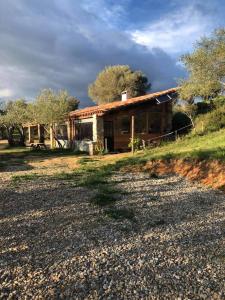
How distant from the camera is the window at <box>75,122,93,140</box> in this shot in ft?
86.1

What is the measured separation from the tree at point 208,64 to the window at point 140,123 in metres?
5.34

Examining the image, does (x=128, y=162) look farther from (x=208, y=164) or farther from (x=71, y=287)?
(x=71, y=287)

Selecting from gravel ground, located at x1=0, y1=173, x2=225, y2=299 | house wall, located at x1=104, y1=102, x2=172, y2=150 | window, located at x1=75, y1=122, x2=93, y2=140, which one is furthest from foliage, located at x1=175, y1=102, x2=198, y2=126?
gravel ground, located at x1=0, y1=173, x2=225, y2=299

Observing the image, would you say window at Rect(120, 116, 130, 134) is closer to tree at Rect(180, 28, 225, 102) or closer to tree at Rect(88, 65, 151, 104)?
tree at Rect(180, 28, 225, 102)

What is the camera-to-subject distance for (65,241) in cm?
618

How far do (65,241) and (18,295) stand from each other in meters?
1.92

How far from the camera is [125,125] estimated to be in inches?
995

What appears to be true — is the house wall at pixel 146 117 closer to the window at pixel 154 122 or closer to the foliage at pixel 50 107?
the window at pixel 154 122

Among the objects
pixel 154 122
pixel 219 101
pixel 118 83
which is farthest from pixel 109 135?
pixel 118 83

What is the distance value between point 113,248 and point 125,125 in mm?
19834

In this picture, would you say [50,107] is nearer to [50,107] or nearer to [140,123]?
[50,107]

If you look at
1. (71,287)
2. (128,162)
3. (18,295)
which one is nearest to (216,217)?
(71,287)

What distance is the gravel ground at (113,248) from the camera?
4.47 m

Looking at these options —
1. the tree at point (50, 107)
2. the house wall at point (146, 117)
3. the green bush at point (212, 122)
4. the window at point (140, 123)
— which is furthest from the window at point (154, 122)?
the tree at point (50, 107)
